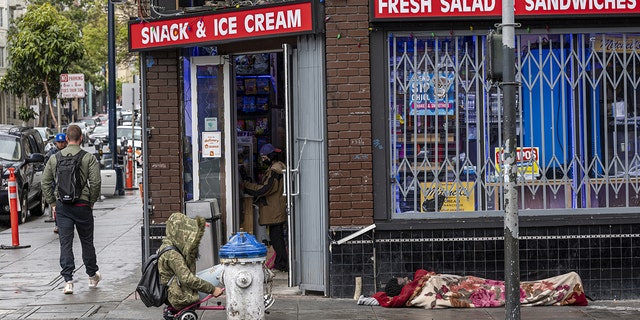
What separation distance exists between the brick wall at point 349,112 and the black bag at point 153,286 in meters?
2.31

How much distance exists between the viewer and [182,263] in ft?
29.3

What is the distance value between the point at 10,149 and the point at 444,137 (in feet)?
37.2

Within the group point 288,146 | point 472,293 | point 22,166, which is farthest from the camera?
point 22,166

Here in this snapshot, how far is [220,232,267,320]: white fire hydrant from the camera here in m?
8.94

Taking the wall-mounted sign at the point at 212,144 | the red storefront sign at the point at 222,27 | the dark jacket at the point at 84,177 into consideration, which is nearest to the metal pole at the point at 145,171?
the red storefront sign at the point at 222,27

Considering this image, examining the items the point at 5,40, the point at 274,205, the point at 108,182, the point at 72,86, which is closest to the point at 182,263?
the point at 274,205

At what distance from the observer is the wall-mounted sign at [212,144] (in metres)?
11.8

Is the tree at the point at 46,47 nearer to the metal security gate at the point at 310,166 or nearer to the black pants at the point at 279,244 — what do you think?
the black pants at the point at 279,244

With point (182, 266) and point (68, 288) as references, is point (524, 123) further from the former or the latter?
point (68, 288)

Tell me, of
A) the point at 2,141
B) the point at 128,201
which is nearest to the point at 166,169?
the point at 2,141

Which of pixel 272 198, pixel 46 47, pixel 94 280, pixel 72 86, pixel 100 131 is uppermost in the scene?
pixel 46 47

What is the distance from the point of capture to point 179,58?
1155 cm

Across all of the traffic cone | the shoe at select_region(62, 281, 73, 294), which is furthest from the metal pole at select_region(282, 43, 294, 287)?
the traffic cone

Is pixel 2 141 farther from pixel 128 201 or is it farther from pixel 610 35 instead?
pixel 610 35
